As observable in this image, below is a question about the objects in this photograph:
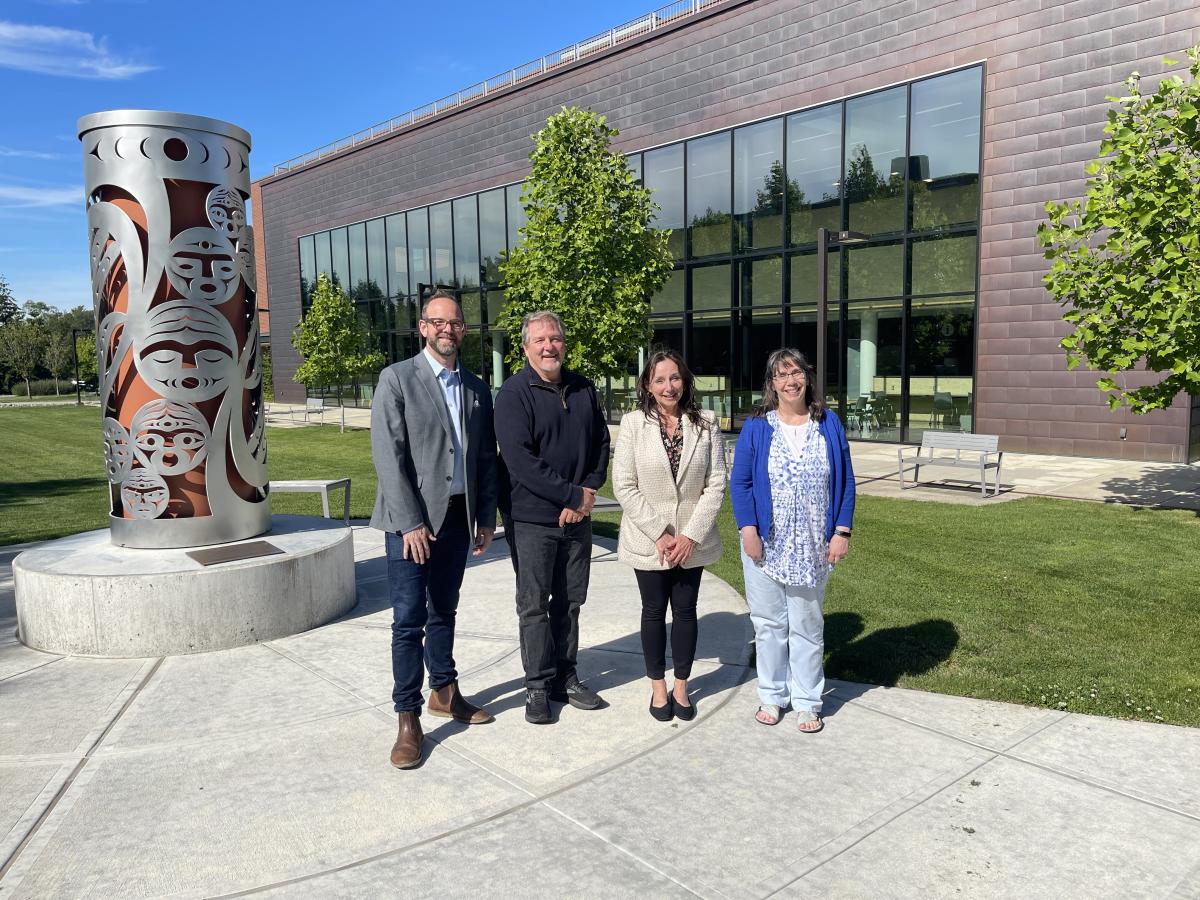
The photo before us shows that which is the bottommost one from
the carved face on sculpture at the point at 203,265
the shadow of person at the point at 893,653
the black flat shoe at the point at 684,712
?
the shadow of person at the point at 893,653

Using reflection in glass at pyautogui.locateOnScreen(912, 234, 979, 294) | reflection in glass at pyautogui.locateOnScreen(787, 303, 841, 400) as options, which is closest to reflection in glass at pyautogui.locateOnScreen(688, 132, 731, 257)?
reflection in glass at pyautogui.locateOnScreen(787, 303, 841, 400)

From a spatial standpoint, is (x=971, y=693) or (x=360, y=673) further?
(x=360, y=673)

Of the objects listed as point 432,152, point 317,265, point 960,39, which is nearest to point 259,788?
point 960,39

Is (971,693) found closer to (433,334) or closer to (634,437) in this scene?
(634,437)

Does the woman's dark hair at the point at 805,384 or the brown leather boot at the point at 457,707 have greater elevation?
the woman's dark hair at the point at 805,384

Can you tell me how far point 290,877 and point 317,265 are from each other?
3687 cm

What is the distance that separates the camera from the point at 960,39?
16.4 m

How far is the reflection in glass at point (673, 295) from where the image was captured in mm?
22156

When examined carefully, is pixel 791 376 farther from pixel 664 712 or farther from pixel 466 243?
pixel 466 243

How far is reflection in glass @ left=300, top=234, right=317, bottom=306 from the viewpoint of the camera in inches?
1458

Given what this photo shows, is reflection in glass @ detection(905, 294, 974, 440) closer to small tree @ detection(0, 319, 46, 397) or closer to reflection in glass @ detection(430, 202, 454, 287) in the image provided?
reflection in glass @ detection(430, 202, 454, 287)

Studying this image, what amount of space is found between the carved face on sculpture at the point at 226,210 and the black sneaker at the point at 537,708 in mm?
3722

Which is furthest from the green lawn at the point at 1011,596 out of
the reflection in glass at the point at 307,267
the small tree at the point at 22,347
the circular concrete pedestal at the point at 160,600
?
the small tree at the point at 22,347

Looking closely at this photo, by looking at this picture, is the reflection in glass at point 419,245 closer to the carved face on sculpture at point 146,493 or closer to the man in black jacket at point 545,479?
the carved face on sculpture at point 146,493
